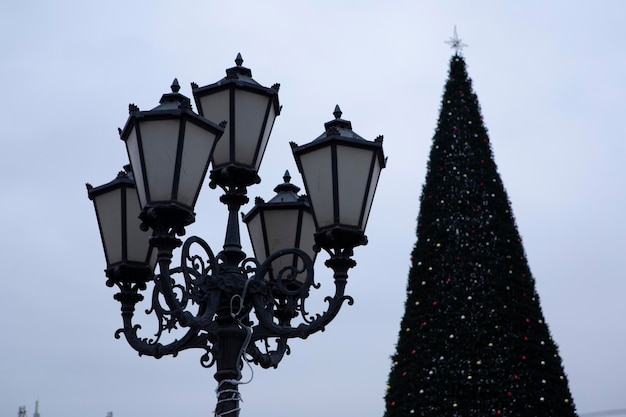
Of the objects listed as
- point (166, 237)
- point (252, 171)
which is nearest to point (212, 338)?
point (166, 237)

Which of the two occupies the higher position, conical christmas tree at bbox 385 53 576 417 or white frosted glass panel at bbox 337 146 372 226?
conical christmas tree at bbox 385 53 576 417

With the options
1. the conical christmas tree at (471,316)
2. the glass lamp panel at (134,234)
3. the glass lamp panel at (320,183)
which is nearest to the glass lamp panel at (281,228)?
the glass lamp panel at (134,234)

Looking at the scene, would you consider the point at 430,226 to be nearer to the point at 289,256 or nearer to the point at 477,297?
the point at 477,297

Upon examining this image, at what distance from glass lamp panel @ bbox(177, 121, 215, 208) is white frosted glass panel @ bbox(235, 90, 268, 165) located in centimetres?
57

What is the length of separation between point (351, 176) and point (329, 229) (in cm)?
26

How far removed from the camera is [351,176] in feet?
13.0

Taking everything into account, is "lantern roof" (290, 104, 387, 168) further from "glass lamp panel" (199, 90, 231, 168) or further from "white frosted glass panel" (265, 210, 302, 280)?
"white frosted glass panel" (265, 210, 302, 280)

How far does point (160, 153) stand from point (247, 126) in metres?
0.76

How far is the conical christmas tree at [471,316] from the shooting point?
11992 millimetres

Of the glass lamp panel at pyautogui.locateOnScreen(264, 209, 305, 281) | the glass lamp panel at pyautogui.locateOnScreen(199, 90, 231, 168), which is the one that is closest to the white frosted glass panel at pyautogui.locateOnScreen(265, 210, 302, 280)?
the glass lamp panel at pyautogui.locateOnScreen(264, 209, 305, 281)

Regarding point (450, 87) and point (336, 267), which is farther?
point (450, 87)

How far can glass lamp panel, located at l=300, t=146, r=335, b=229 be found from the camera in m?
3.95

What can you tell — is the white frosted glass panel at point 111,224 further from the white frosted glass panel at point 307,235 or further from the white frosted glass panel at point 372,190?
the white frosted glass panel at point 372,190

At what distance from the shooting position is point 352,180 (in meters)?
3.96
